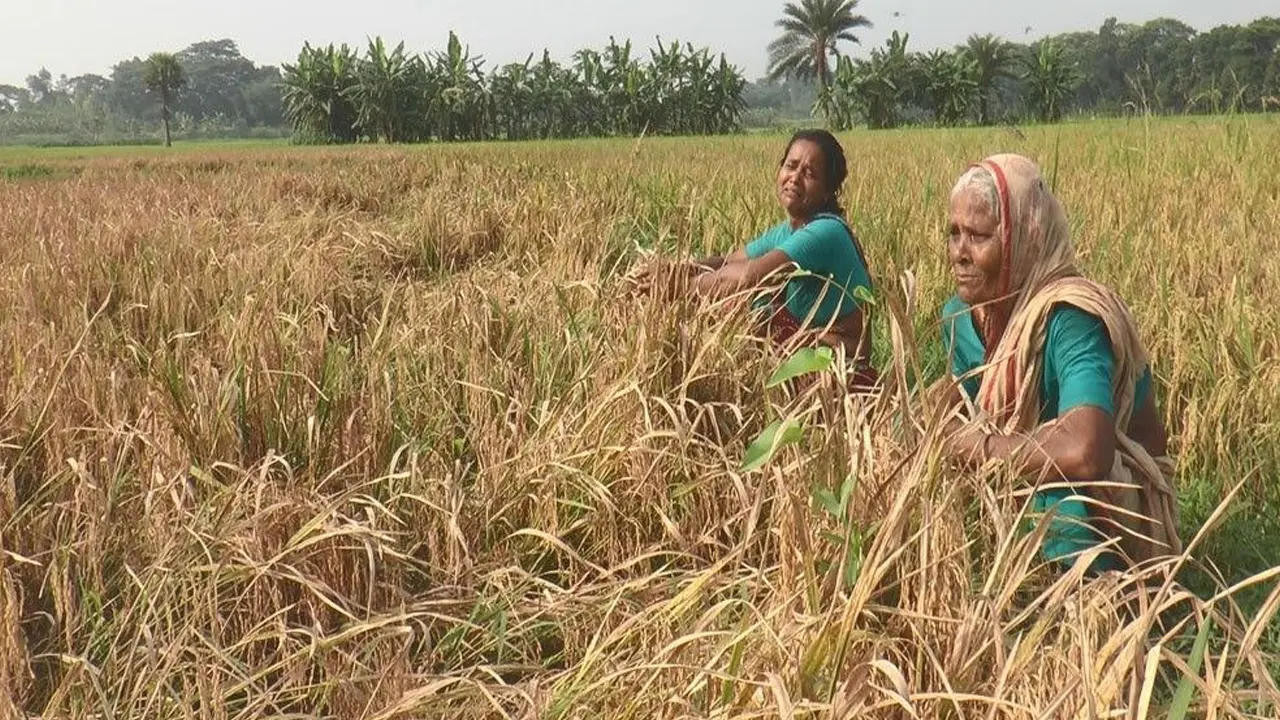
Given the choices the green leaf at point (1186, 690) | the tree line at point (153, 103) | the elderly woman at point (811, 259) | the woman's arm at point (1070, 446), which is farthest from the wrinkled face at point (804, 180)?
the tree line at point (153, 103)

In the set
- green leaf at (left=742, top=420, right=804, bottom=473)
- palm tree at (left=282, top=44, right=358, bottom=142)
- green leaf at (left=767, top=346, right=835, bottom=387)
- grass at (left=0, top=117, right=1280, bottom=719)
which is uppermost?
palm tree at (left=282, top=44, right=358, bottom=142)

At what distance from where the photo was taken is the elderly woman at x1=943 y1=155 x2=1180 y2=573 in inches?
63.3

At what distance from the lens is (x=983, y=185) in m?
1.78

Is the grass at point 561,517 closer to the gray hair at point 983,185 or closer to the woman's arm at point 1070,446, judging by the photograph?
the woman's arm at point 1070,446

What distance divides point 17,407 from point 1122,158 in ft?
18.0

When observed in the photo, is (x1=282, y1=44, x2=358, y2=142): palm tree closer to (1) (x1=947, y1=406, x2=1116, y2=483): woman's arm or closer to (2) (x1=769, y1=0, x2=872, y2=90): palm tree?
(2) (x1=769, y1=0, x2=872, y2=90): palm tree

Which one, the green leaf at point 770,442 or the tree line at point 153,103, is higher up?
the tree line at point 153,103

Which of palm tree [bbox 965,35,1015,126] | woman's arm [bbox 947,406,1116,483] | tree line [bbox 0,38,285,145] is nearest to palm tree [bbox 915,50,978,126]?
palm tree [bbox 965,35,1015,126]

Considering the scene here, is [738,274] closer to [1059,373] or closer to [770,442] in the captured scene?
[1059,373]

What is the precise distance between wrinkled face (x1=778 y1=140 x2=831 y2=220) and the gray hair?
123 cm

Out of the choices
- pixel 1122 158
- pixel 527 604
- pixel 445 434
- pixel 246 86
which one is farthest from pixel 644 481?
pixel 246 86

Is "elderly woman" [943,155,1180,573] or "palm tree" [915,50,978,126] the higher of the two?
"palm tree" [915,50,978,126]

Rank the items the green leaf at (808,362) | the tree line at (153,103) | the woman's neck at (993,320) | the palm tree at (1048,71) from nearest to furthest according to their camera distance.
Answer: the green leaf at (808,362)
the woman's neck at (993,320)
the palm tree at (1048,71)
the tree line at (153,103)

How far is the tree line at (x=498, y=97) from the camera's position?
34344mm
